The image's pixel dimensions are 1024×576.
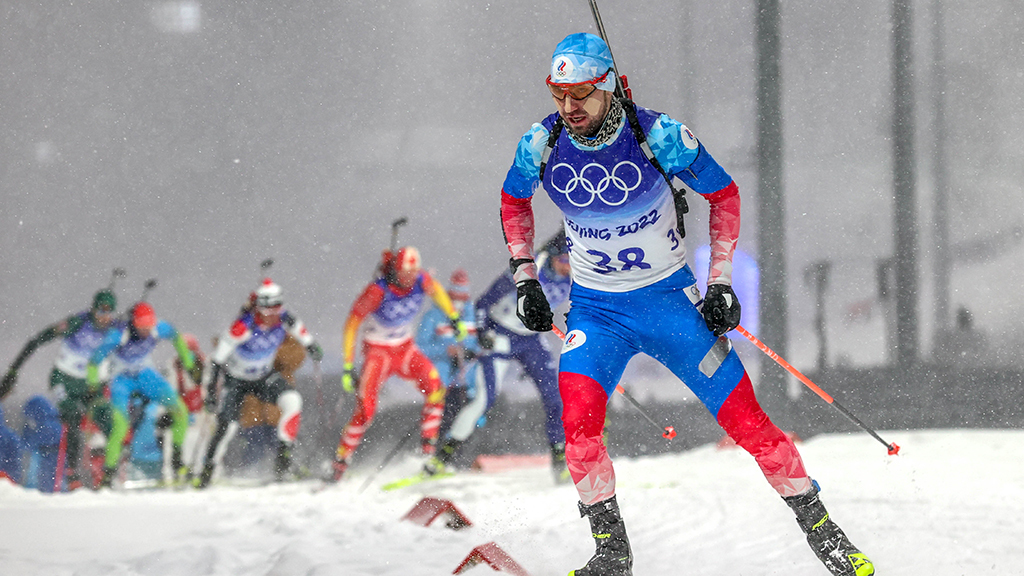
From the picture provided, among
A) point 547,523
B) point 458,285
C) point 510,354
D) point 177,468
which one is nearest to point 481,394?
point 510,354

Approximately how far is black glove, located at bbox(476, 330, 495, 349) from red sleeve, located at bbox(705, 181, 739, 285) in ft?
10.8

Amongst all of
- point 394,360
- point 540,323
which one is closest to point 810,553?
point 540,323

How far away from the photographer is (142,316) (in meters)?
6.84

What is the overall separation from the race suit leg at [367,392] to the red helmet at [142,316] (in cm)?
219

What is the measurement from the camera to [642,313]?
100 inches

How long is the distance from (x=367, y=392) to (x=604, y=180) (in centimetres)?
405

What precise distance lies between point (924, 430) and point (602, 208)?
6.51 m

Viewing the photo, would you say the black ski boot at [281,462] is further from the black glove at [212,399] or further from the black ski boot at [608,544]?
the black ski boot at [608,544]

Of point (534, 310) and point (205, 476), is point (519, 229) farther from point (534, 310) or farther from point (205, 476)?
point (205, 476)

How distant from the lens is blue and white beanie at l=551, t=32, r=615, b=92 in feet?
7.81

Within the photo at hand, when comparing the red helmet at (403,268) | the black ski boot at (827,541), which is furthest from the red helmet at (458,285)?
the black ski boot at (827,541)

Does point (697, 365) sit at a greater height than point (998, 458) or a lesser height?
greater

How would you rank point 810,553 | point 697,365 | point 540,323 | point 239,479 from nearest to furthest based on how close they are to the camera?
point 697,365 < point 540,323 < point 810,553 < point 239,479

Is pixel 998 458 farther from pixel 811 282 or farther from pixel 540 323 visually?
pixel 540 323
